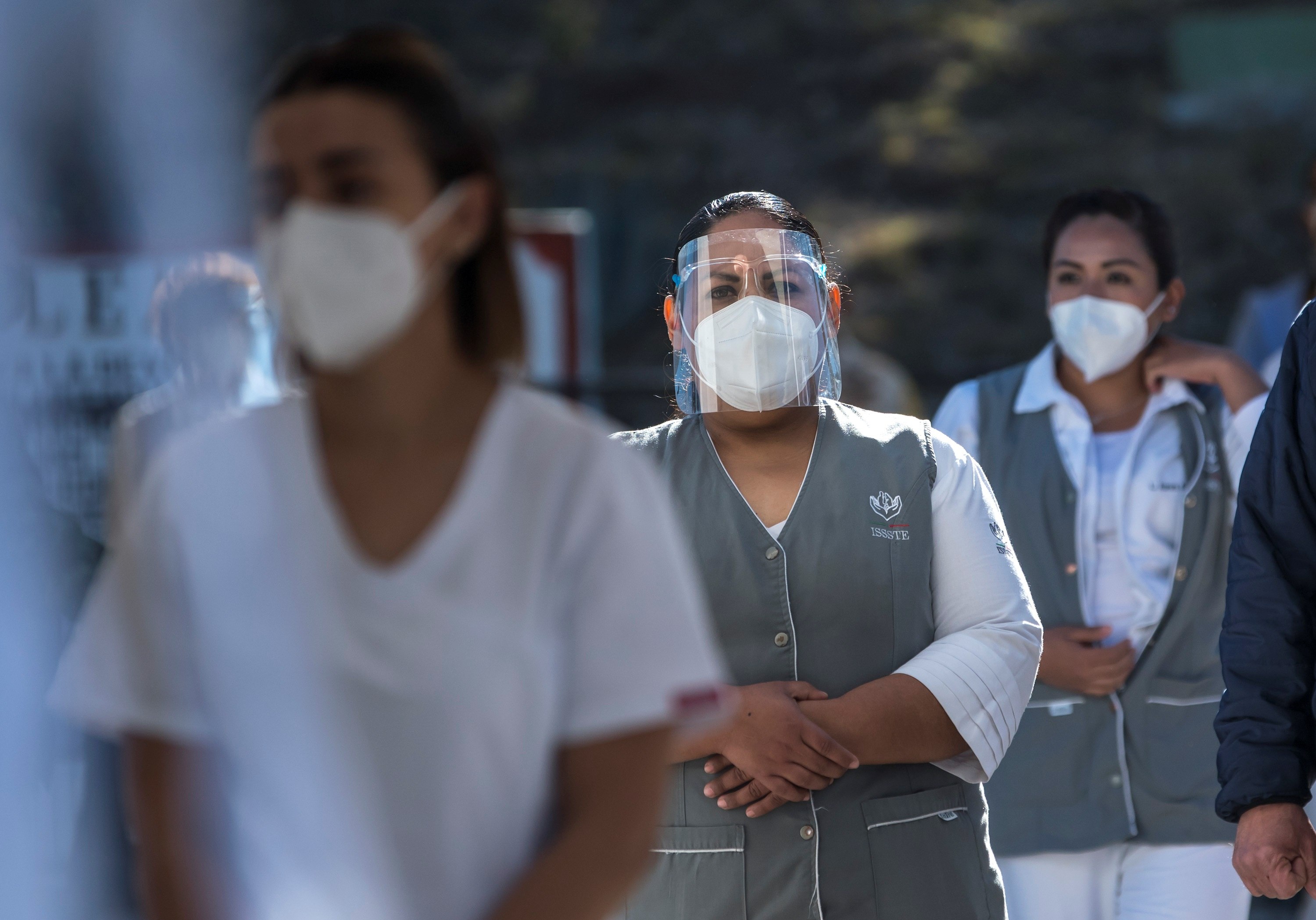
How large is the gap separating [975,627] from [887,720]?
0.78 ft

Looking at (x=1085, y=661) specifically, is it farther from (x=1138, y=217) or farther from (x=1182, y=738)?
(x=1138, y=217)

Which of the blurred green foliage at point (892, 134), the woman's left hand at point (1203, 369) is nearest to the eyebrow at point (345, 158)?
the woman's left hand at point (1203, 369)

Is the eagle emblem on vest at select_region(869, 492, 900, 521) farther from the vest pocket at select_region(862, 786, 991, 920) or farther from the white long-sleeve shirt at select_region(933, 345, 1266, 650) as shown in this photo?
the white long-sleeve shirt at select_region(933, 345, 1266, 650)

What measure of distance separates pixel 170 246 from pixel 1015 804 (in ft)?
7.13

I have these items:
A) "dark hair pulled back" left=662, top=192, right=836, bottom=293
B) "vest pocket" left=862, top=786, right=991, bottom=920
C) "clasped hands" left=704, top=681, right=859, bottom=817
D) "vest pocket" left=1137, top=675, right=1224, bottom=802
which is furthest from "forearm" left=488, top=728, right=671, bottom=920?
"vest pocket" left=1137, top=675, right=1224, bottom=802

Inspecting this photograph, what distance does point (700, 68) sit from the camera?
17953 millimetres

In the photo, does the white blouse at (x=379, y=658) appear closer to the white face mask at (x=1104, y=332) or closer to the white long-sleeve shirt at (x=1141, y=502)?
the white long-sleeve shirt at (x=1141, y=502)

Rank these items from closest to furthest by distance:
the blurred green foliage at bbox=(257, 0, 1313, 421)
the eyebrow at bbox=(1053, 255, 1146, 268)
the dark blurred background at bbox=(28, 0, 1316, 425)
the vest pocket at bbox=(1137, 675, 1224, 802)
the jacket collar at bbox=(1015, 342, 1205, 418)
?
the vest pocket at bbox=(1137, 675, 1224, 802), the jacket collar at bbox=(1015, 342, 1205, 418), the eyebrow at bbox=(1053, 255, 1146, 268), the dark blurred background at bbox=(28, 0, 1316, 425), the blurred green foliage at bbox=(257, 0, 1313, 421)

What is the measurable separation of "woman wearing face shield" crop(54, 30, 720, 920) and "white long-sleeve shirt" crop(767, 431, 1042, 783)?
39.7 inches

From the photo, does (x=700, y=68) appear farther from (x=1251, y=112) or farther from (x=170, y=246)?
(x=170, y=246)

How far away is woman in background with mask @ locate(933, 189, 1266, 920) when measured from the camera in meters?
3.26

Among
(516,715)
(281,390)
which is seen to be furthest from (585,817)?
(281,390)

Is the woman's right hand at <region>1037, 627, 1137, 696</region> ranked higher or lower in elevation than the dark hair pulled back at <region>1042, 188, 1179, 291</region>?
lower

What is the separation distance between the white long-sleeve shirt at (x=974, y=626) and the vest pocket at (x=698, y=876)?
1.20ft
